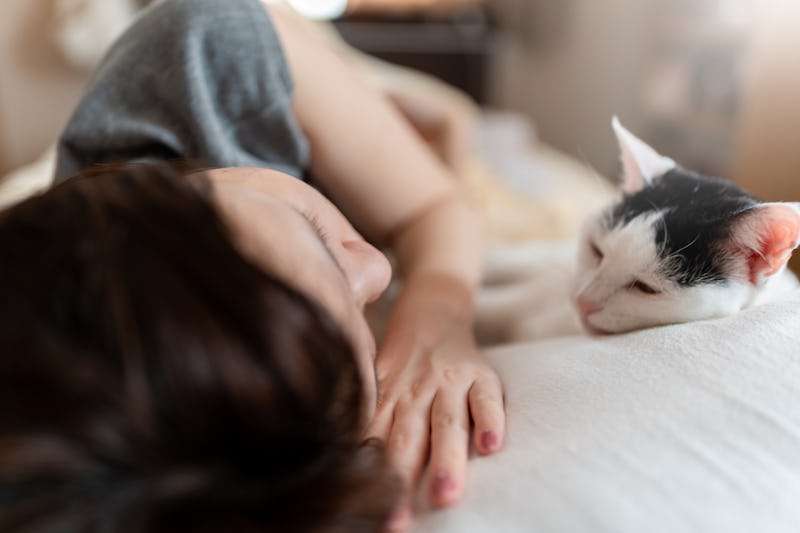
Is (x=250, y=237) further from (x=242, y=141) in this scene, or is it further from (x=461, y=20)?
(x=461, y=20)

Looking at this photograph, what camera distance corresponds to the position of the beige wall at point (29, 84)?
189 centimetres

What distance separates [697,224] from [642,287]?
0.08m

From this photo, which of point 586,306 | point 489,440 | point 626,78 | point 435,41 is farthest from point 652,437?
point 435,41

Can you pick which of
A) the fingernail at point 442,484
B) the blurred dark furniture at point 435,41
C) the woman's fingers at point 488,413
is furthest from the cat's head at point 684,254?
the blurred dark furniture at point 435,41

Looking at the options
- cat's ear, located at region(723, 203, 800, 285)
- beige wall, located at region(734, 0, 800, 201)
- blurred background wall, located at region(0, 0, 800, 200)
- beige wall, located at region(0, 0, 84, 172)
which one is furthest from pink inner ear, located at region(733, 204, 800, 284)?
beige wall, located at region(0, 0, 84, 172)

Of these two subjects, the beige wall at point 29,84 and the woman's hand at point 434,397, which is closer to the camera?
the woman's hand at point 434,397

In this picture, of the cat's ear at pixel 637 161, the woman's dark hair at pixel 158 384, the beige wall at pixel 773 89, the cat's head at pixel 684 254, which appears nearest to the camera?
the woman's dark hair at pixel 158 384

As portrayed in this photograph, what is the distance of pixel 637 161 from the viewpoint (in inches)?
27.3

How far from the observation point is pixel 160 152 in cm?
76

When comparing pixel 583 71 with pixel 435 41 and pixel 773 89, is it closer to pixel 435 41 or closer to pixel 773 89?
pixel 435 41

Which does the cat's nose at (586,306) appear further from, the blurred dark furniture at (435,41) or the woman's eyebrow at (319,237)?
the blurred dark furniture at (435,41)

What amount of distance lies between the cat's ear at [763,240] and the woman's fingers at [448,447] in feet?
0.87

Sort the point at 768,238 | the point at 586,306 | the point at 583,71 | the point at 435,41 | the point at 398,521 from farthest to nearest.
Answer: the point at 435,41, the point at 583,71, the point at 586,306, the point at 768,238, the point at 398,521

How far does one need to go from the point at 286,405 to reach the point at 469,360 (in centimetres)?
32
